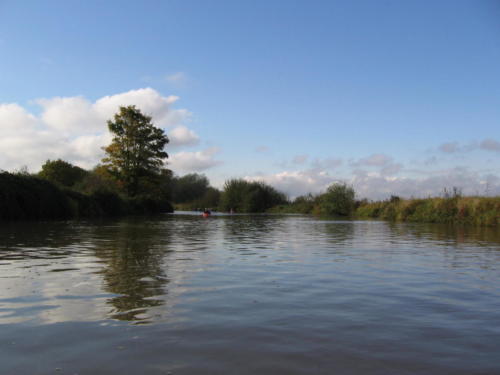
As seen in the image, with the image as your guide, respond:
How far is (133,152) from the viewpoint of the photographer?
162 ft

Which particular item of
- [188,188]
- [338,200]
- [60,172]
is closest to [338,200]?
[338,200]

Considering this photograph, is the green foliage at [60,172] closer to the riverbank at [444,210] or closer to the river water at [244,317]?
the riverbank at [444,210]

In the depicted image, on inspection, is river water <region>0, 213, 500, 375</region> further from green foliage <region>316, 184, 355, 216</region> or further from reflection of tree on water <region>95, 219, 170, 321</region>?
green foliage <region>316, 184, 355, 216</region>

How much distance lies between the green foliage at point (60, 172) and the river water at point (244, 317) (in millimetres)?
49763

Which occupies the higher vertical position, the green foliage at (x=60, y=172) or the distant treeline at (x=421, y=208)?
the green foliage at (x=60, y=172)

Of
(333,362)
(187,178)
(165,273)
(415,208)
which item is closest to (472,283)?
(333,362)

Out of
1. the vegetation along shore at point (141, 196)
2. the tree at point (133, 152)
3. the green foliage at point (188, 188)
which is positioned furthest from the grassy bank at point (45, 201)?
the green foliage at point (188, 188)

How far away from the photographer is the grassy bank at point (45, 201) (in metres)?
24.9

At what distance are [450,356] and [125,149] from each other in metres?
49.3

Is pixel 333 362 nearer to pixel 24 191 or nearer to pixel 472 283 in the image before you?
pixel 472 283

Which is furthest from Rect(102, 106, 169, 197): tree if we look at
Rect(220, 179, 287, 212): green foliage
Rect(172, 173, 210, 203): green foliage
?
Rect(172, 173, 210, 203): green foliage

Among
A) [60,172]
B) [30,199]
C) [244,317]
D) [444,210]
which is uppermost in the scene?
[60,172]

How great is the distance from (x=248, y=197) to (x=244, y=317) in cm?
7408

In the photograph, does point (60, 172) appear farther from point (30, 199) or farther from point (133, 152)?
point (30, 199)
